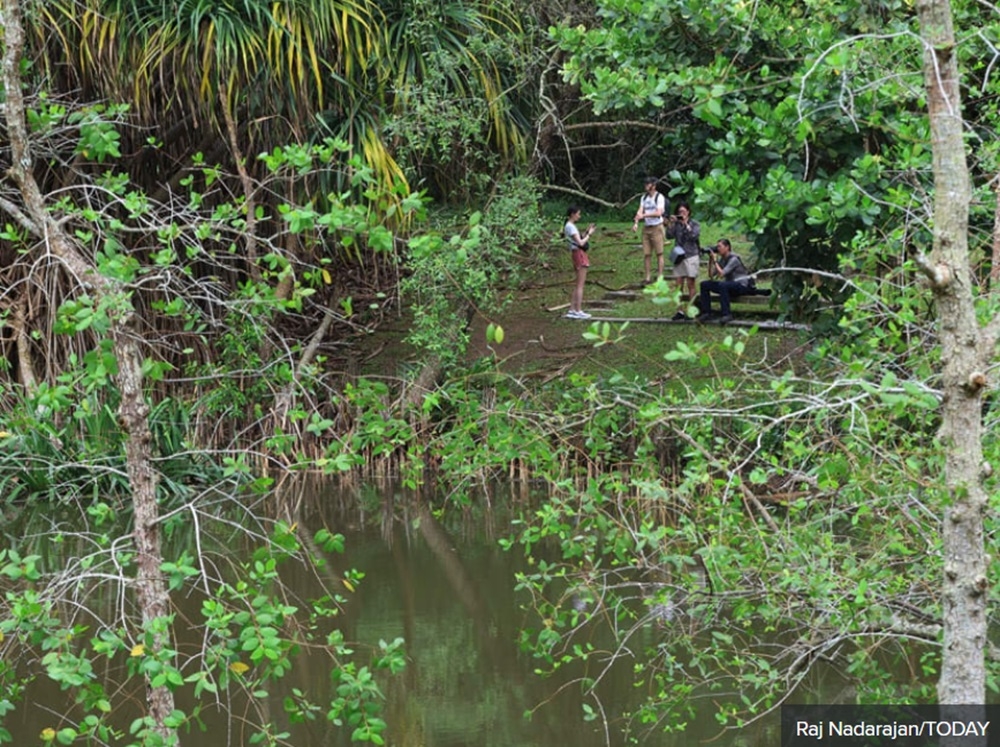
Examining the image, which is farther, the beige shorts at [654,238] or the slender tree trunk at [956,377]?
the beige shorts at [654,238]

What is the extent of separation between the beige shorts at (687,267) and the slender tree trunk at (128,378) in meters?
9.22

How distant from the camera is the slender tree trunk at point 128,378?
11.6 ft

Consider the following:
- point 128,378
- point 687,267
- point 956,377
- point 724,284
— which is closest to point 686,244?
point 687,267

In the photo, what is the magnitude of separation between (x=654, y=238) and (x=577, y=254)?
1154mm

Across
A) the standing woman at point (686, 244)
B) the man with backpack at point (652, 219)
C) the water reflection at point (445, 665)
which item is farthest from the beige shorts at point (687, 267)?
the water reflection at point (445, 665)

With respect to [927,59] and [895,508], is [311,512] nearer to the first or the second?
[895,508]

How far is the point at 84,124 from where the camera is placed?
373 cm

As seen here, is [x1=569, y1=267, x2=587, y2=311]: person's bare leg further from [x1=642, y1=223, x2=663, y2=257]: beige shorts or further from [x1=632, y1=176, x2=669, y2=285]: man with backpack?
[x1=642, y1=223, x2=663, y2=257]: beige shorts

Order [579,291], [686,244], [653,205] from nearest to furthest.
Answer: [686,244] < [579,291] < [653,205]

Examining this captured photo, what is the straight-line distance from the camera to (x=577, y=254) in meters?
12.8

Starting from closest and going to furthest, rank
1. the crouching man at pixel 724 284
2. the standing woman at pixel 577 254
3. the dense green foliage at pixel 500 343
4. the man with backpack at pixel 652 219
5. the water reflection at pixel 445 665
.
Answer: the dense green foliage at pixel 500 343 → the water reflection at pixel 445 665 → the crouching man at pixel 724 284 → the standing woman at pixel 577 254 → the man with backpack at pixel 652 219

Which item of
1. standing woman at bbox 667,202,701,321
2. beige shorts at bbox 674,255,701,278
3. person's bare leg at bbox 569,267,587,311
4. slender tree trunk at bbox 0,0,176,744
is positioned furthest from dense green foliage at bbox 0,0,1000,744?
beige shorts at bbox 674,255,701,278

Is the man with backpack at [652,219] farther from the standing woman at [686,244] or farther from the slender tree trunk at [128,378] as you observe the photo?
the slender tree trunk at [128,378]

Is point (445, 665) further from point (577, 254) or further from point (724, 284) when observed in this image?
point (577, 254)
